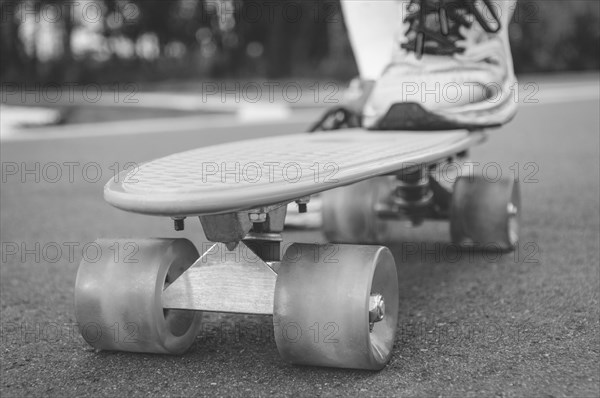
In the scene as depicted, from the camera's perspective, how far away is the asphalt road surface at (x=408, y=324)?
1750 mm

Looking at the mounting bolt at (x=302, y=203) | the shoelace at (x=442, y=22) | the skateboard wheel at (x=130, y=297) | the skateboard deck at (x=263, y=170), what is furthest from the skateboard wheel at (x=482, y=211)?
the skateboard wheel at (x=130, y=297)

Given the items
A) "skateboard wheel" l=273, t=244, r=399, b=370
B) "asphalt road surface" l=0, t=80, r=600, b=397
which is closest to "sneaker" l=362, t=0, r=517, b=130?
"asphalt road surface" l=0, t=80, r=600, b=397

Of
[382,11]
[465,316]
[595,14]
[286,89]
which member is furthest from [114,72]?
[465,316]

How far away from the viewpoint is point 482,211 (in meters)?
2.85

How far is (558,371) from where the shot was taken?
1767mm

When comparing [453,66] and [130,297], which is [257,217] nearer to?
[130,297]

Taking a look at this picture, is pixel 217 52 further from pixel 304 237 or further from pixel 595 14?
pixel 304 237

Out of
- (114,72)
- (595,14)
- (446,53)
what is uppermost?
(446,53)

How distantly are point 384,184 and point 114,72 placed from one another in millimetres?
19667

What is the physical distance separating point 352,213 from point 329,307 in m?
1.38

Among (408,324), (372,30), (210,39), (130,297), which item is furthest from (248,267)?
(210,39)

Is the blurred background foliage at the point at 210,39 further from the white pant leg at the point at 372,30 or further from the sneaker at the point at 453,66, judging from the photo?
the sneaker at the point at 453,66

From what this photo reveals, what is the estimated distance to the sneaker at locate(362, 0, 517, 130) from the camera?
277cm

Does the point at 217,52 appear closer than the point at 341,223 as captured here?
No
